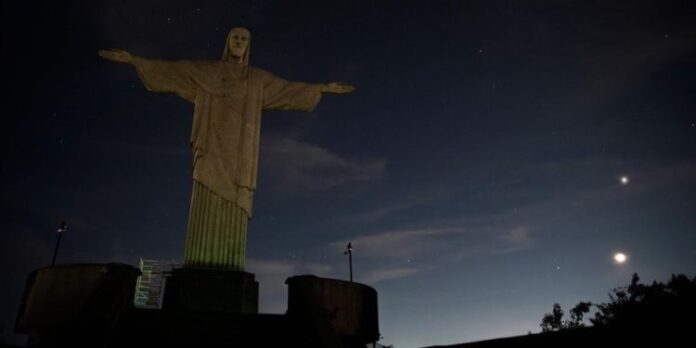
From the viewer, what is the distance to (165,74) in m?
10.2

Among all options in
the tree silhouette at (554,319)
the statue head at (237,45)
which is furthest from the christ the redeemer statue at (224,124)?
the tree silhouette at (554,319)

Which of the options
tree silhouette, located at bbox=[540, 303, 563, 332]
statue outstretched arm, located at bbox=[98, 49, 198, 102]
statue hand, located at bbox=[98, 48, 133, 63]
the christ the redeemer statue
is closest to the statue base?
the christ the redeemer statue

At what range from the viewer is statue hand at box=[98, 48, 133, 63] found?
9.62 meters

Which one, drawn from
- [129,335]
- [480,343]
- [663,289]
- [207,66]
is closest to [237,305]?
[129,335]

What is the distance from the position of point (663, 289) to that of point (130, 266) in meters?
36.1

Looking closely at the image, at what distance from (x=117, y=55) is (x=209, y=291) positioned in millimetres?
4985

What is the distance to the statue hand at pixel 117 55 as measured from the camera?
9617 mm

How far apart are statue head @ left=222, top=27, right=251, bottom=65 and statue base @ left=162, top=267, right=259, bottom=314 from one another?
15.3 ft

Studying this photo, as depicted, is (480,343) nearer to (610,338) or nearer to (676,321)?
(610,338)

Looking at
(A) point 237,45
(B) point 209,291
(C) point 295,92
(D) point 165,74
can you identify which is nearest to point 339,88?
(C) point 295,92

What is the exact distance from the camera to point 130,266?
21.1 feet

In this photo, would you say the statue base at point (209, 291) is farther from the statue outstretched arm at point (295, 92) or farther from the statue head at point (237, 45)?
the statue head at point (237, 45)

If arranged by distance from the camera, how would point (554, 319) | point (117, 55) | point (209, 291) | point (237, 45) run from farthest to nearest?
point (554, 319), point (237, 45), point (117, 55), point (209, 291)

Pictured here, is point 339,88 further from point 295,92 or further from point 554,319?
point 554,319
